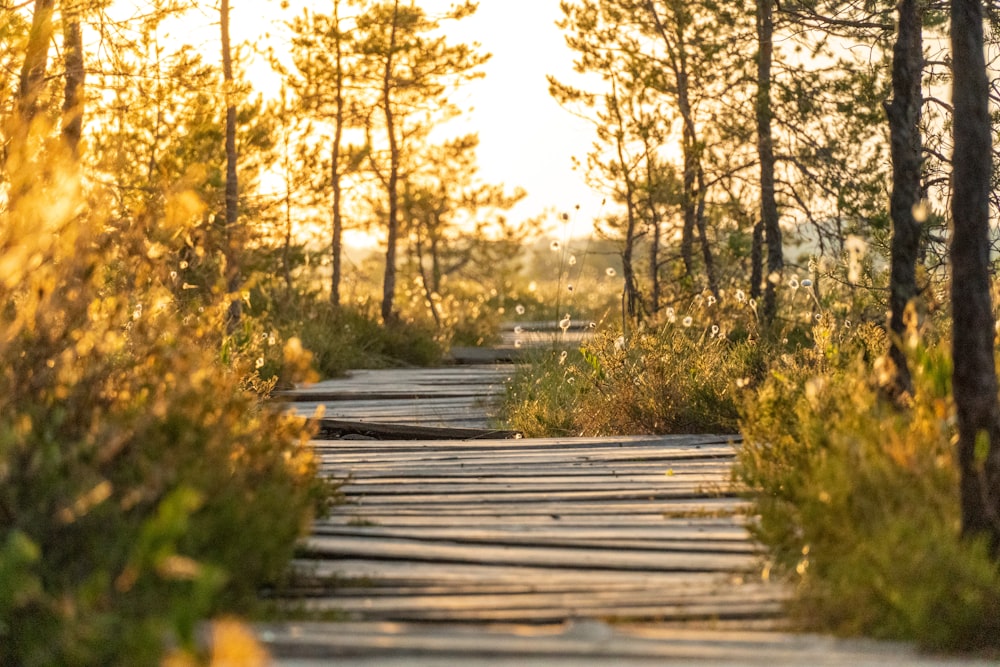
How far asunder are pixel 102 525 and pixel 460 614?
99 centimetres

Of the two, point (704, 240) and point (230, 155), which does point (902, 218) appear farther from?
point (230, 155)

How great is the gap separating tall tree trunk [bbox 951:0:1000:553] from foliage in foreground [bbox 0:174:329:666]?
2036 millimetres

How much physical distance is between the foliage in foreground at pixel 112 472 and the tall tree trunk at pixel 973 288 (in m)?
2.04

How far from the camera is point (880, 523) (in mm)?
3523

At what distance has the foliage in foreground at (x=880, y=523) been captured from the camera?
3.24 m

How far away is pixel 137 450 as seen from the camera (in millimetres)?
3521

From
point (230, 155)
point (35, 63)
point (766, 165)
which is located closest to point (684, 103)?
point (766, 165)

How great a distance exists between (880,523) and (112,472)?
2.27 m

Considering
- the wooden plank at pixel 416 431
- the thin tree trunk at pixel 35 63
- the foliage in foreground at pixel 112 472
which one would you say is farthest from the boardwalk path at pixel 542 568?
the thin tree trunk at pixel 35 63

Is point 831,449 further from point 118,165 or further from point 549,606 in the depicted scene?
point 118,165

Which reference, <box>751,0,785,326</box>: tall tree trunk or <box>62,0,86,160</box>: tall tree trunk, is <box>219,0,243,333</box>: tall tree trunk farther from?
<box>751,0,785,326</box>: tall tree trunk

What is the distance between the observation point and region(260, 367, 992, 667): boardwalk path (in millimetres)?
2926

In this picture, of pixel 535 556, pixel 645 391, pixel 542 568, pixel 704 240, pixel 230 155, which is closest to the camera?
pixel 542 568

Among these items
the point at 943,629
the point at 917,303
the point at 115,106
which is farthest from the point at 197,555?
the point at 115,106
